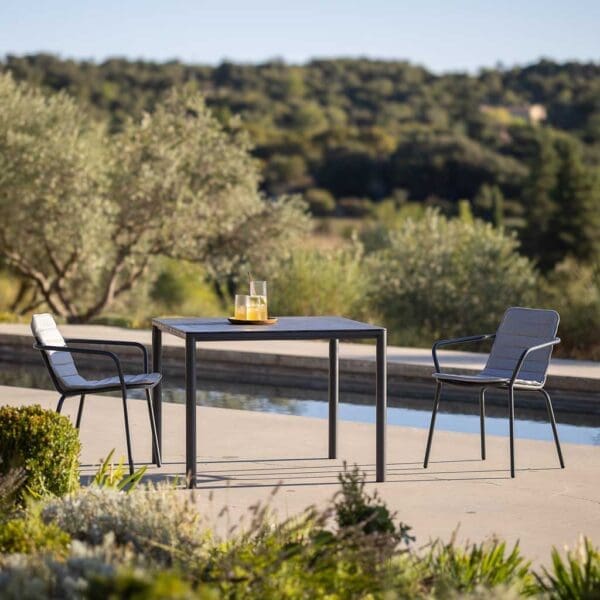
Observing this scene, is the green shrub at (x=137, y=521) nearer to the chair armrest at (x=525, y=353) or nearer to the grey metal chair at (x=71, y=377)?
the grey metal chair at (x=71, y=377)

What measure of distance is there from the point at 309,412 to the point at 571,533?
3.84 metres

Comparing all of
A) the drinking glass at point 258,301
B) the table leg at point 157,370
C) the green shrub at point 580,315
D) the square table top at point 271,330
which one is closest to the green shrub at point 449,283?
the green shrub at point 580,315

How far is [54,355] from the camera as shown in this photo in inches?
225

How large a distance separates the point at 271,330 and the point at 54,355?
1.17 metres

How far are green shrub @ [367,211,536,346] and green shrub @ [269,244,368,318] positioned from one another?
320mm

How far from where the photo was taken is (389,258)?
15.2m

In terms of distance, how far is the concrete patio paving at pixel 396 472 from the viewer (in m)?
4.68

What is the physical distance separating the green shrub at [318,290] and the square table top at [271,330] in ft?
25.9

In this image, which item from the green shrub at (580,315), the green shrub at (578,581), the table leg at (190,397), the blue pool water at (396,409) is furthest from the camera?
the green shrub at (580,315)

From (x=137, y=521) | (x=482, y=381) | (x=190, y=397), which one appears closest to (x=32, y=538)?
(x=137, y=521)

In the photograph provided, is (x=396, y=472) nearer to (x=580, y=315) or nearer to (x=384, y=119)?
(x=580, y=315)

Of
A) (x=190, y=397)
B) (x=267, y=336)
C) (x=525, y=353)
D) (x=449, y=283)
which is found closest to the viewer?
(x=190, y=397)

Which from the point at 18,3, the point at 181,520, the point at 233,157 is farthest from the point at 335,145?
the point at 181,520

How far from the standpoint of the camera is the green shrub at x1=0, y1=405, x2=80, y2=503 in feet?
14.8
